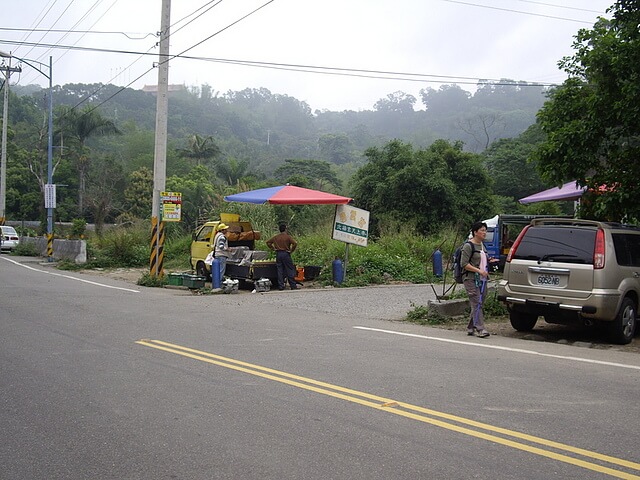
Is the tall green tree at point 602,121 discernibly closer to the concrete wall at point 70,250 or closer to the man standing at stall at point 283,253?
the man standing at stall at point 283,253

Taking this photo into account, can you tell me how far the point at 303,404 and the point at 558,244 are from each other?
569cm

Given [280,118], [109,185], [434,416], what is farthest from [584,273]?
[280,118]

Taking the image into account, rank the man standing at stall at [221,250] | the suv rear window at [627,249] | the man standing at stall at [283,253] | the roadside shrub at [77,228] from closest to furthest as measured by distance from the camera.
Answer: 1. the suv rear window at [627,249]
2. the man standing at stall at [283,253]
3. the man standing at stall at [221,250]
4. the roadside shrub at [77,228]

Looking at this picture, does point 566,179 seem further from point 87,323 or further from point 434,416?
point 87,323

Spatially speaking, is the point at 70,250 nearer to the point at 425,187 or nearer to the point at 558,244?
the point at 425,187

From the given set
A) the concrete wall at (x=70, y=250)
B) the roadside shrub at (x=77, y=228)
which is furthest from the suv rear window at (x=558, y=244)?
the roadside shrub at (x=77, y=228)

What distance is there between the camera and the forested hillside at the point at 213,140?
184 feet

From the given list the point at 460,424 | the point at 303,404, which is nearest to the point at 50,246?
the point at 303,404

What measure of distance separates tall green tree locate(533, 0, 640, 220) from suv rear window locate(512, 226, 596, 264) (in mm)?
1881

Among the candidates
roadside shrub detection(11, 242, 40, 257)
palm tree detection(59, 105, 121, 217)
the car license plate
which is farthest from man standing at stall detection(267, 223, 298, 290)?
palm tree detection(59, 105, 121, 217)

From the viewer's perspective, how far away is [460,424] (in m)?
5.54

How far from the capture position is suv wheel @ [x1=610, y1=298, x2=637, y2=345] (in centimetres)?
978

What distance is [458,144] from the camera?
118 feet

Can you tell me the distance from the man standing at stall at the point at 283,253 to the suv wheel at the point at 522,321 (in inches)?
313
